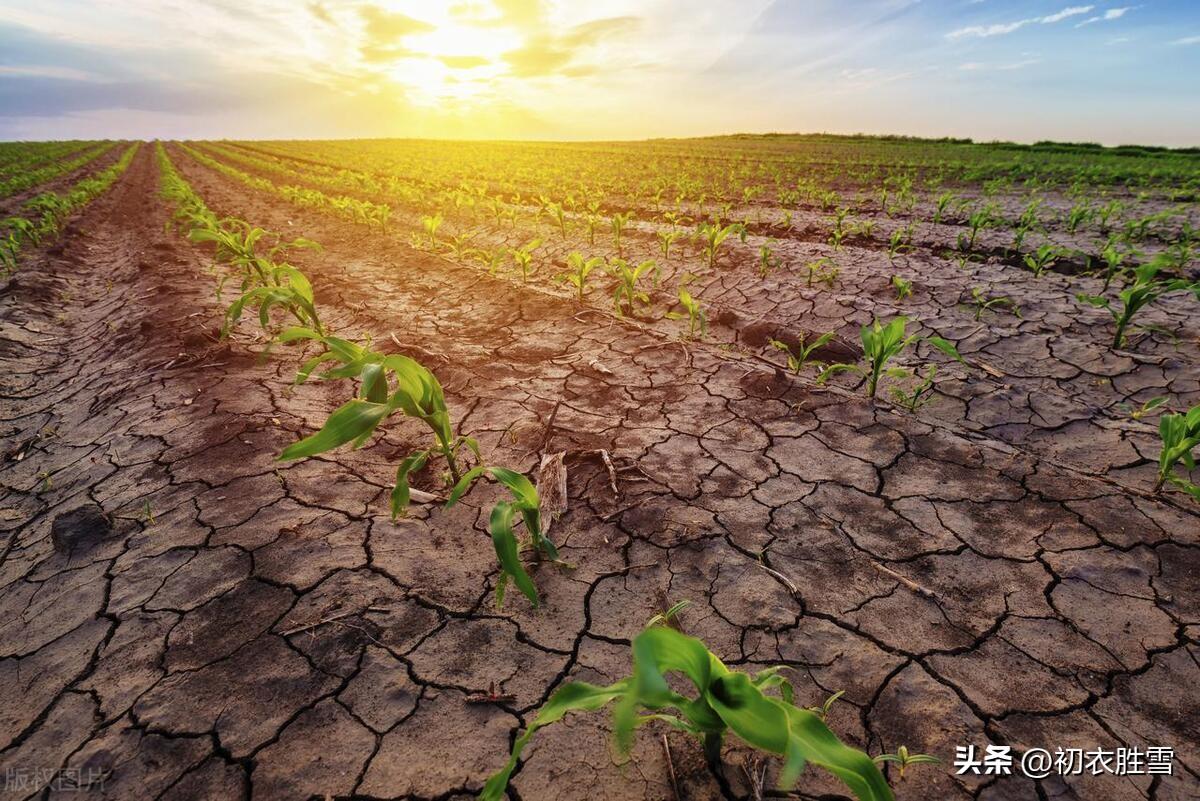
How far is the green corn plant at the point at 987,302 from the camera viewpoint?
3617 millimetres

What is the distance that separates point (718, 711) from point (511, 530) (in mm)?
859

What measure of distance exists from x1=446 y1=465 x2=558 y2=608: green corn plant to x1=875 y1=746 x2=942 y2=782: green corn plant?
2.94 ft

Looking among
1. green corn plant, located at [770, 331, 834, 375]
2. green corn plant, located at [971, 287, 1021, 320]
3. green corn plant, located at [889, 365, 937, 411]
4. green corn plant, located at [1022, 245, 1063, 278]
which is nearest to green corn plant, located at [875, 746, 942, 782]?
green corn plant, located at [889, 365, 937, 411]

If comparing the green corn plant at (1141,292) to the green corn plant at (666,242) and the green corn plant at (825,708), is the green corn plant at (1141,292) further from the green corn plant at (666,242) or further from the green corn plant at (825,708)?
the green corn plant at (666,242)

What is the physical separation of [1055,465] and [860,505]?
2.91 feet

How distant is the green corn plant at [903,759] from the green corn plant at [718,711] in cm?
31

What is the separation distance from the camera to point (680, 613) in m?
1.57

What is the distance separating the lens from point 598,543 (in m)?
1.86

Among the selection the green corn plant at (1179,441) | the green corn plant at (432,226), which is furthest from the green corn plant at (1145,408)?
the green corn plant at (432,226)

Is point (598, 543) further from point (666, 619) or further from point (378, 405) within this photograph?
point (378, 405)

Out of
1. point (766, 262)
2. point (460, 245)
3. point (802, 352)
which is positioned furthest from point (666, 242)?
point (802, 352)

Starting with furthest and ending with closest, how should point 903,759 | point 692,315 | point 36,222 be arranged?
1. point 36,222
2. point 692,315
3. point 903,759

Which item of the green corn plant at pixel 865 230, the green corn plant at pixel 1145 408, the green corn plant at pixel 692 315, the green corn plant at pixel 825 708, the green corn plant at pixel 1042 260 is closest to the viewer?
the green corn plant at pixel 825 708

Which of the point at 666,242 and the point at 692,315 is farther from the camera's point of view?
the point at 666,242
